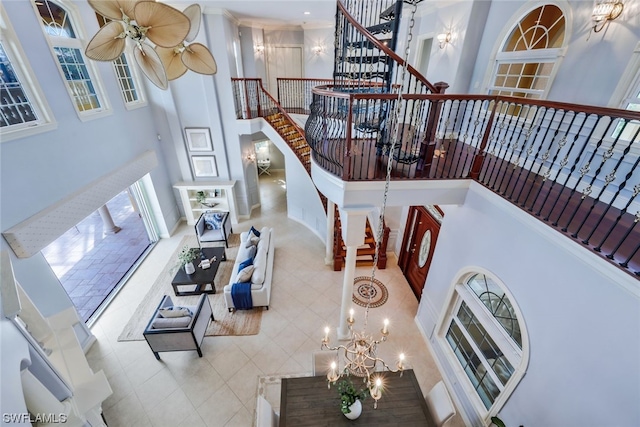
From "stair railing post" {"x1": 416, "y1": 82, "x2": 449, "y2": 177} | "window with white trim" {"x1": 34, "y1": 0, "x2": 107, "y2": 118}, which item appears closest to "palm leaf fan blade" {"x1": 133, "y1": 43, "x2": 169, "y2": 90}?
"stair railing post" {"x1": 416, "y1": 82, "x2": 449, "y2": 177}

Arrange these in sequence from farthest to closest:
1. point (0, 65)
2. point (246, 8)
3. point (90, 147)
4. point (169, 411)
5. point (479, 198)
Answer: point (246, 8) → point (90, 147) → point (169, 411) → point (0, 65) → point (479, 198)

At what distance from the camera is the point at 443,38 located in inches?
188

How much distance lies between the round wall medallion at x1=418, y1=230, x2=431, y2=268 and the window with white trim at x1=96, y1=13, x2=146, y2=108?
21.3 ft

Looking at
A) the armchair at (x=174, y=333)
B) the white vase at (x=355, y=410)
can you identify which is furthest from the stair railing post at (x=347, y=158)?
the armchair at (x=174, y=333)

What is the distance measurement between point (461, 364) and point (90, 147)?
21.9ft

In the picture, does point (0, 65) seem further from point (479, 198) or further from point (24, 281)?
point (479, 198)

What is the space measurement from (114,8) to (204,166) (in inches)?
215

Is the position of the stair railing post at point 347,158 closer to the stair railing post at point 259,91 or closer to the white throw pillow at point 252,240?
the white throw pillow at point 252,240

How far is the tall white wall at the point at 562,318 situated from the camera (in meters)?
1.72

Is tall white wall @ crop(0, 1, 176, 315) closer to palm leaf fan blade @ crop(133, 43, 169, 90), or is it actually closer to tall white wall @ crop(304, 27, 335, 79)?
palm leaf fan blade @ crop(133, 43, 169, 90)

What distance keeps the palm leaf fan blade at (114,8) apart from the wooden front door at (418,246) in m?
4.50

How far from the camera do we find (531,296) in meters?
2.41

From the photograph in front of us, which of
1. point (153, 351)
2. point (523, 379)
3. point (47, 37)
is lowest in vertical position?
point (153, 351)

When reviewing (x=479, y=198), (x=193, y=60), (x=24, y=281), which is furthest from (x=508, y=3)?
(x=24, y=281)
